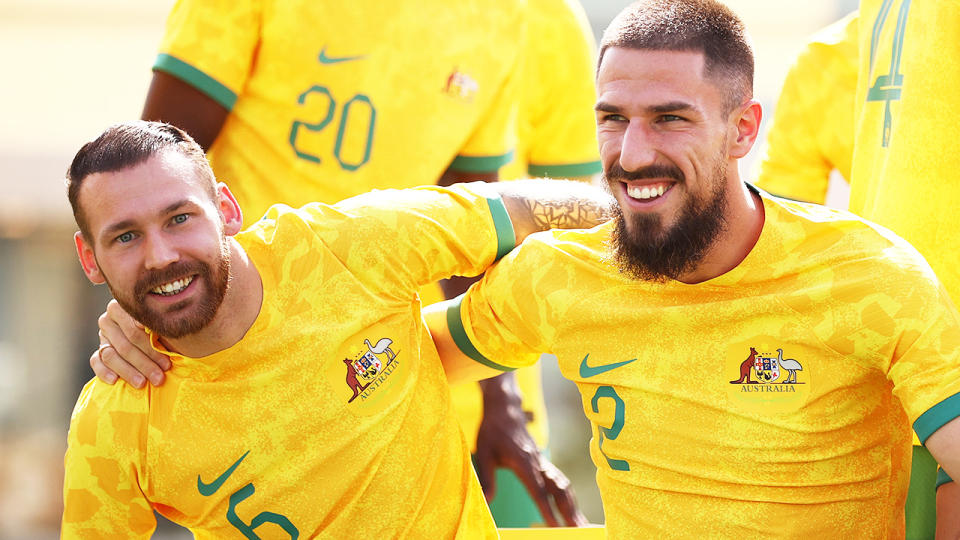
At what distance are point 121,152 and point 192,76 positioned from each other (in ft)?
2.46

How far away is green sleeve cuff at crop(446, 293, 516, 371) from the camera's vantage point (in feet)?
9.50

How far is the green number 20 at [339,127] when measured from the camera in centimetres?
360

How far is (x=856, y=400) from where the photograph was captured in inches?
96.1

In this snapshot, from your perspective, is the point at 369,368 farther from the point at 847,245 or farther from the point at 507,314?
the point at 847,245

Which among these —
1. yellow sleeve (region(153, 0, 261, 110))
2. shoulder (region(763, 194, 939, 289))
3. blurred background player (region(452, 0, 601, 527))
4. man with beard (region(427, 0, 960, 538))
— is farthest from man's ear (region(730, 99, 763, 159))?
blurred background player (region(452, 0, 601, 527))

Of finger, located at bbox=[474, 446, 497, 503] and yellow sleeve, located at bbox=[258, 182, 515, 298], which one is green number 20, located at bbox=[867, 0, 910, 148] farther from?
finger, located at bbox=[474, 446, 497, 503]

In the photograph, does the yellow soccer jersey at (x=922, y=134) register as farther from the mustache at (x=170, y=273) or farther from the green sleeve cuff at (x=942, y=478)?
the mustache at (x=170, y=273)

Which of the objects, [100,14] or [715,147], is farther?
[100,14]

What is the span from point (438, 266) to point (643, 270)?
0.52m

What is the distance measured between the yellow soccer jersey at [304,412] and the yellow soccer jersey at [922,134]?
969 mm

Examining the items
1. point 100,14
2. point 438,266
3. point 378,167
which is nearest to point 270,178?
point 378,167

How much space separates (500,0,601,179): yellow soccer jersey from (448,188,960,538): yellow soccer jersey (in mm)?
1986

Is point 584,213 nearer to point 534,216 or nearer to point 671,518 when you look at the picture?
point 534,216

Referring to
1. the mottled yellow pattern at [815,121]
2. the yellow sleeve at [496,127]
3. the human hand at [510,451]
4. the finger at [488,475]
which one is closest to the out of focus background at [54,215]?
the mottled yellow pattern at [815,121]
